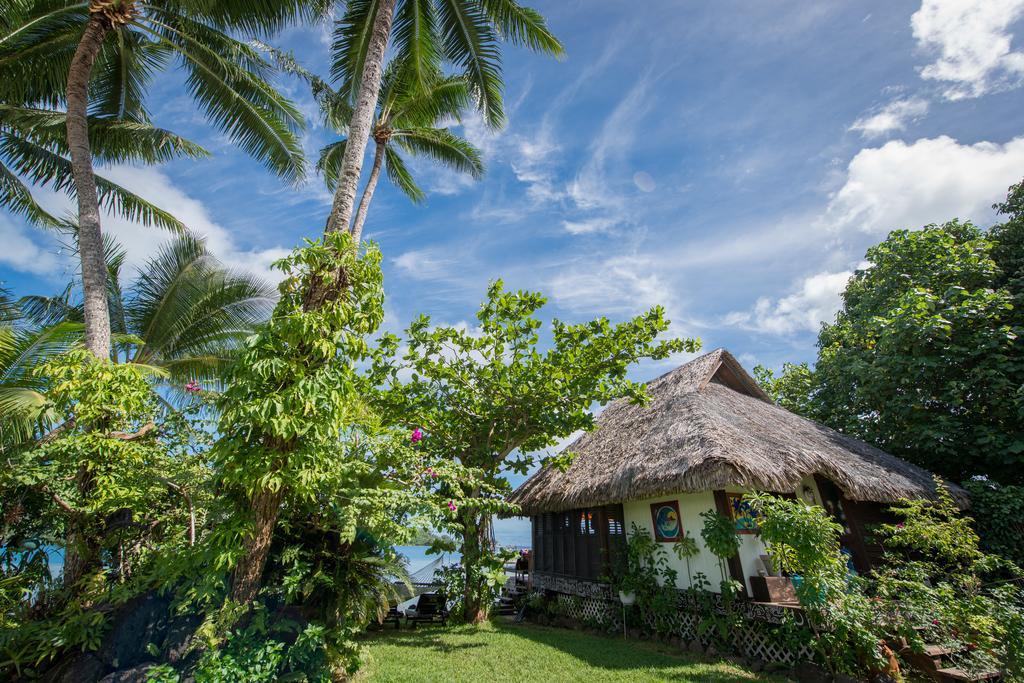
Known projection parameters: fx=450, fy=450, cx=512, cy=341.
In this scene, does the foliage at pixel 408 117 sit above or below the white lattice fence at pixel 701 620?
above

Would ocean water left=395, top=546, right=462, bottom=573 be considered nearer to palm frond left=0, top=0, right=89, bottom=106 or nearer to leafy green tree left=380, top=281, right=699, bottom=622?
leafy green tree left=380, top=281, right=699, bottom=622

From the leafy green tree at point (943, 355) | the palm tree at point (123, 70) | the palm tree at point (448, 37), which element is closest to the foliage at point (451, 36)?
the palm tree at point (448, 37)

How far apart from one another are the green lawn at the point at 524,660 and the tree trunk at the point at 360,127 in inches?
219

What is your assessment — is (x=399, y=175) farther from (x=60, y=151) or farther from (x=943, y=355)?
(x=943, y=355)

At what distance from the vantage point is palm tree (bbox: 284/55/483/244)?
9.08 m

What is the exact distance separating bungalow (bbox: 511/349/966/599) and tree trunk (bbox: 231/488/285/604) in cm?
607

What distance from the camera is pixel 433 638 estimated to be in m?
7.97

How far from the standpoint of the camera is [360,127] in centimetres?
611

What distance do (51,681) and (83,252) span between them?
206 inches

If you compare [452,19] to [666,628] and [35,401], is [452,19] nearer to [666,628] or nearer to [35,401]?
[35,401]

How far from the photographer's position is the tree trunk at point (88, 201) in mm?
6051

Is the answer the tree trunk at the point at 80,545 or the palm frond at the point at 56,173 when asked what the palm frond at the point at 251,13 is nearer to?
the palm frond at the point at 56,173

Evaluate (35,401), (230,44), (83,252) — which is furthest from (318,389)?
(230,44)

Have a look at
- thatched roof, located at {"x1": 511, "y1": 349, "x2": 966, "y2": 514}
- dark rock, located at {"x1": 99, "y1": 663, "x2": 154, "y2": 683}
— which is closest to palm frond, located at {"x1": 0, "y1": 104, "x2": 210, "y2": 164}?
dark rock, located at {"x1": 99, "y1": 663, "x2": 154, "y2": 683}
